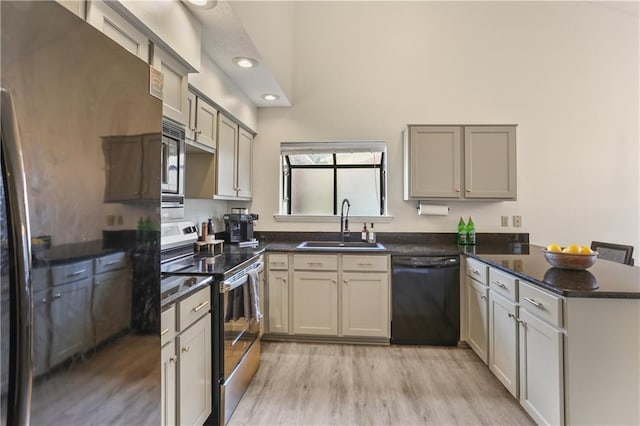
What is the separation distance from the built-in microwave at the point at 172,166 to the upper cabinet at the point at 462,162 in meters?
2.09

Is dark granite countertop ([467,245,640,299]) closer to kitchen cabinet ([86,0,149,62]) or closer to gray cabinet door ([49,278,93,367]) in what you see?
gray cabinet door ([49,278,93,367])

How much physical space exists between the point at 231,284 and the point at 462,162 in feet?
7.95

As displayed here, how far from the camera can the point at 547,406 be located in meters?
1.57

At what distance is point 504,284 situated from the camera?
6.59 feet

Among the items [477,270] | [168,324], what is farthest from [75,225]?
[477,270]

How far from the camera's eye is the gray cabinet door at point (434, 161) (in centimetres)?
299

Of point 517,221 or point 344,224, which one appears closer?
point 517,221

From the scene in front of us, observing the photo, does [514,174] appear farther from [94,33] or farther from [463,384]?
[94,33]

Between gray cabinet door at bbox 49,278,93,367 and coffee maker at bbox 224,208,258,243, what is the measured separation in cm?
231

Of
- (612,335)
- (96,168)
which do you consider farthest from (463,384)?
(96,168)

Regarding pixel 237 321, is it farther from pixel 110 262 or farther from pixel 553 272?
pixel 553 272

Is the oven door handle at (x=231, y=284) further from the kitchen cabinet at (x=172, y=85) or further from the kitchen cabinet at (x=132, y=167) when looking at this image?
the kitchen cabinet at (x=172, y=85)

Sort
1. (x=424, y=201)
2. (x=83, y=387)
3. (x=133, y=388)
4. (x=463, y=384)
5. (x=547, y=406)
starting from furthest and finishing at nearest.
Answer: (x=424, y=201), (x=463, y=384), (x=547, y=406), (x=133, y=388), (x=83, y=387)

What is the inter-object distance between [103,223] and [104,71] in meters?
0.38
